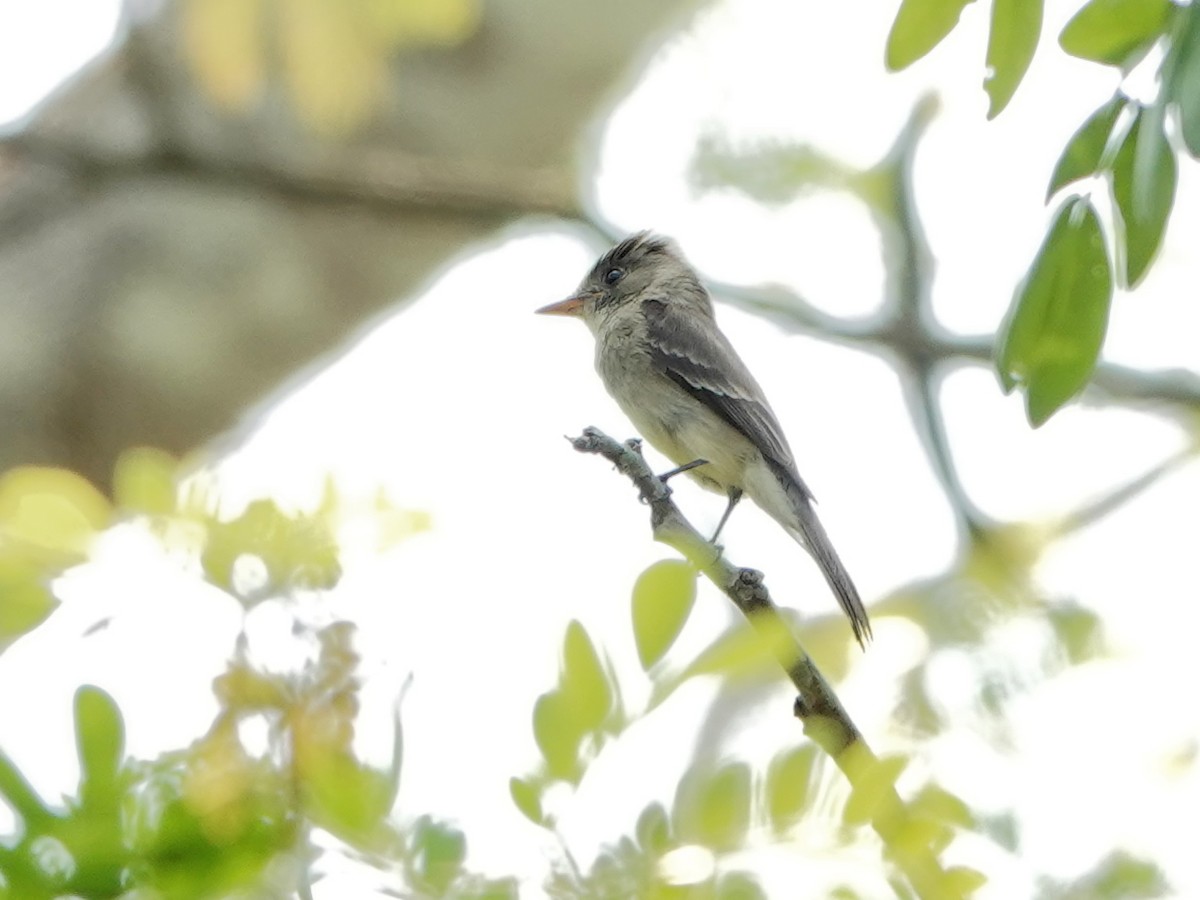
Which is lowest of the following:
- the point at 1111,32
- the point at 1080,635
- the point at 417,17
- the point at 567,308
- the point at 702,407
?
the point at 1080,635

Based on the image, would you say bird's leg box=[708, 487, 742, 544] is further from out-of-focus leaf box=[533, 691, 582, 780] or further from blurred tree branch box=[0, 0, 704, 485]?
out-of-focus leaf box=[533, 691, 582, 780]

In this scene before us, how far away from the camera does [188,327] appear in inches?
180

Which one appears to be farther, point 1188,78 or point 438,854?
point 1188,78

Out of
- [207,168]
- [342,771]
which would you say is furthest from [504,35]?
[342,771]

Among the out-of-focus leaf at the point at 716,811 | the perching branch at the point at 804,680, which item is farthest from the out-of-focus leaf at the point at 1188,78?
the out-of-focus leaf at the point at 716,811

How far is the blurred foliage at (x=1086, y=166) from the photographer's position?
165cm

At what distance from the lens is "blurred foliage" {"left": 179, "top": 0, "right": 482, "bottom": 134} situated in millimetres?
2324

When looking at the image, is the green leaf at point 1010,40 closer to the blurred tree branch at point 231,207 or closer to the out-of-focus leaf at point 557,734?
the out-of-focus leaf at point 557,734

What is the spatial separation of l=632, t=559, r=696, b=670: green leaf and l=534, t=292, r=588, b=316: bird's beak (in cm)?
435

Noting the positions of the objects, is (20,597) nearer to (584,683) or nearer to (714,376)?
(584,683)

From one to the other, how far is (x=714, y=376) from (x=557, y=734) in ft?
12.7

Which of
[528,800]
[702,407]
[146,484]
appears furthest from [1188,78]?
[702,407]

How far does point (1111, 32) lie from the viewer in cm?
171

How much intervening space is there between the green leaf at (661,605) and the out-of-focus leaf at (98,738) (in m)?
0.50
